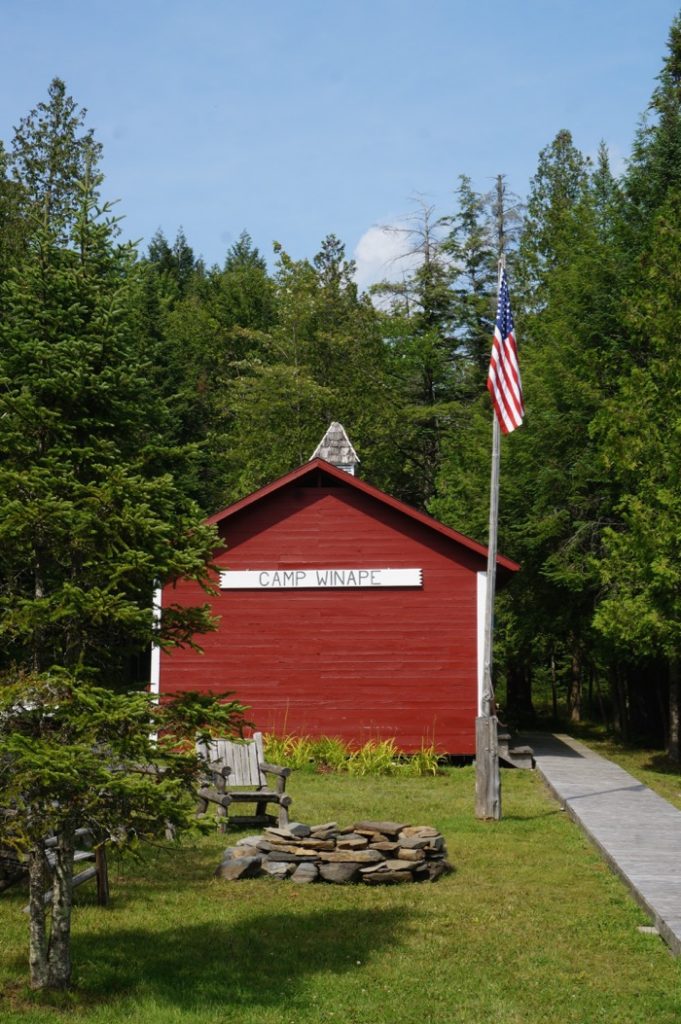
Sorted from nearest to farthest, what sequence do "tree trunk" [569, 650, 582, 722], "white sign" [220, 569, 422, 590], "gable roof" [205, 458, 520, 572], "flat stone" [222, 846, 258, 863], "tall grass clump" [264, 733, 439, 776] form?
1. "flat stone" [222, 846, 258, 863]
2. "tall grass clump" [264, 733, 439, 776]
3. "gable roof" [205, 458, 520, 572]
4. "white sign" [220, 569, 422, 590]
5. "tree trunk" [569, 650, 582, 722]

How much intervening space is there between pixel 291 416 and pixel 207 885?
98.7 ft

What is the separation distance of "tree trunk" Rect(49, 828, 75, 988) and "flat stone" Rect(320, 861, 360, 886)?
12.2ft

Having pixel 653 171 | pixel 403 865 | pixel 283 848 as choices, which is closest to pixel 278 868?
pixel 283 848

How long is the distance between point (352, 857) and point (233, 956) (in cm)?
268

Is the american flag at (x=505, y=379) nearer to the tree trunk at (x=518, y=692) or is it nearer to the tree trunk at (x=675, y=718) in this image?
the tree trunk at (x=675, y=718)

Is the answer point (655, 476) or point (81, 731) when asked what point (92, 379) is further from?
point (655, 476)

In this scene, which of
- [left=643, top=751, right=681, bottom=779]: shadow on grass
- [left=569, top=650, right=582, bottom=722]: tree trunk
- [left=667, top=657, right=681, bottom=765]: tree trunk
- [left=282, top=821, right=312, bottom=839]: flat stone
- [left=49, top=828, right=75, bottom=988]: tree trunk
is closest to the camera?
[left=49, top=828, right=75, bottom=988]: tree trunk

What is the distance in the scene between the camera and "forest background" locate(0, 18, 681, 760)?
26.5 ft

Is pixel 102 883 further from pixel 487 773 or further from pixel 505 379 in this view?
pixel 505 379

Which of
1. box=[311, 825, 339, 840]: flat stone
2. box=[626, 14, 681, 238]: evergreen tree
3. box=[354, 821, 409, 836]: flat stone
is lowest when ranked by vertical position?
box=[311, 825, 339, 840]: flat stone

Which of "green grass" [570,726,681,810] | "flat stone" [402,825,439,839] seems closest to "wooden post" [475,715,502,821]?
"flat stone" [402,825,439,839]

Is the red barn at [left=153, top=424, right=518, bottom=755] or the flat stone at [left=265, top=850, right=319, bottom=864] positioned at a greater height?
the red barn at [left=153, top=424, right=518, bottom=755]

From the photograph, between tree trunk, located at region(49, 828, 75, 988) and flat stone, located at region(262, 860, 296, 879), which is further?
flat stone, located at region(262, 860, 296, 879)

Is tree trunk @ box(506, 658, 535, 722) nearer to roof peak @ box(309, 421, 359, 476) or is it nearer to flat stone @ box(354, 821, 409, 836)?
roof peak @ box(309, 421, 359, 476)
